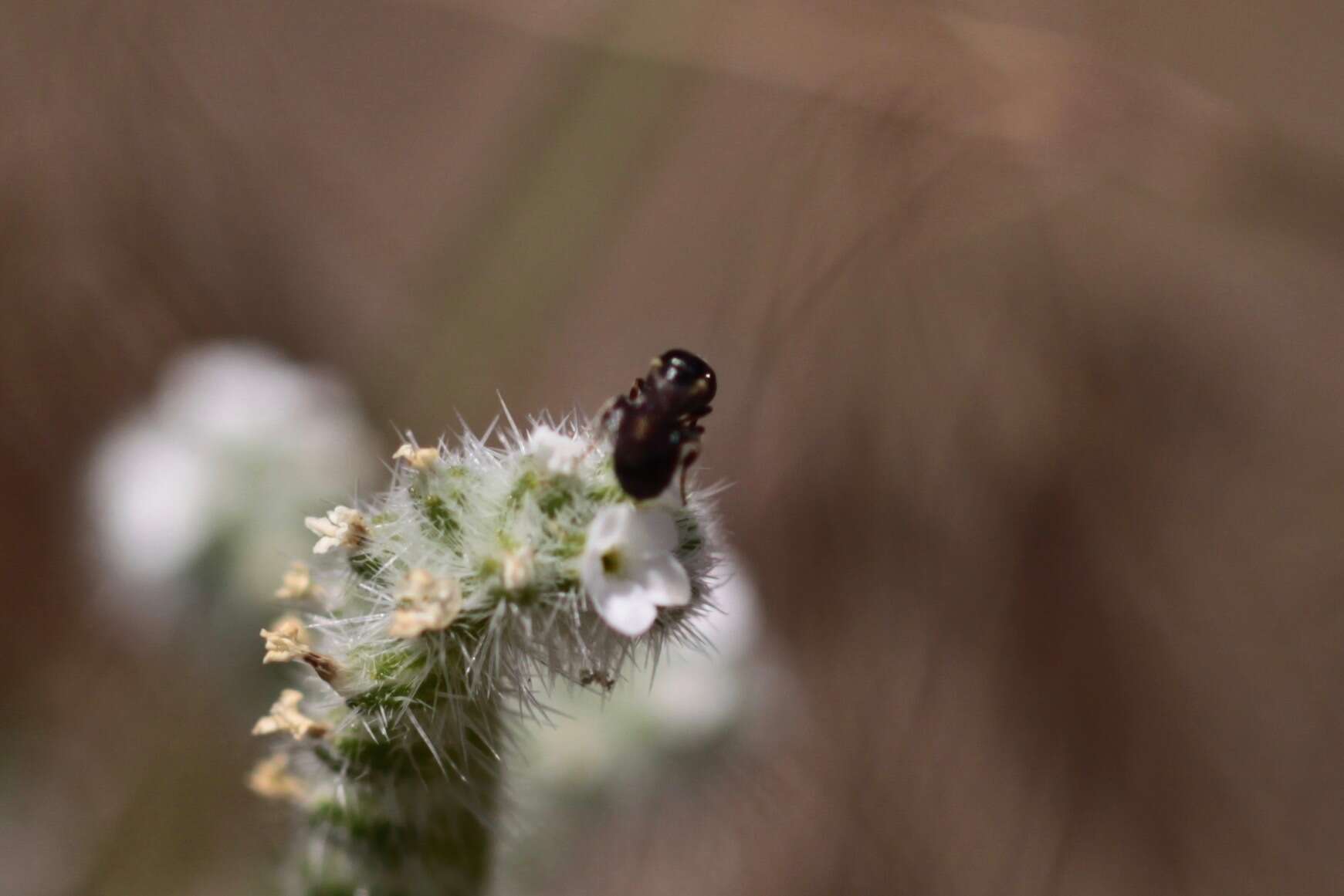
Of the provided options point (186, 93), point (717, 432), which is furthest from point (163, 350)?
point (717, 432)

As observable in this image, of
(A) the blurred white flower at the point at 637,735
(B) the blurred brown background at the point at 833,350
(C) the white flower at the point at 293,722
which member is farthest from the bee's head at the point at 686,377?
(B) the blurred brown background at the point at 833,350

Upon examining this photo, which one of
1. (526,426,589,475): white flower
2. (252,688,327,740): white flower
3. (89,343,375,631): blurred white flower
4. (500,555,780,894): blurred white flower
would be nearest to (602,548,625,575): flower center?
(526,426,589,475): white flower

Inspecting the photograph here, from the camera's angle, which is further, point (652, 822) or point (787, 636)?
point (787, 636)

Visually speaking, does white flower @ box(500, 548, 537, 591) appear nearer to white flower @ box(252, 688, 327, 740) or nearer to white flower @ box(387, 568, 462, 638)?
white flower @ box(387, 568, 462, 638)

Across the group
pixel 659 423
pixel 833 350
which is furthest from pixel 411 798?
pixel 833 350

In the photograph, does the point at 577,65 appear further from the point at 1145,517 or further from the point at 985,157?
the point at 1145,517

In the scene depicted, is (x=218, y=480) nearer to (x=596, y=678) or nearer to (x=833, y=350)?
(x=596, y=678)
